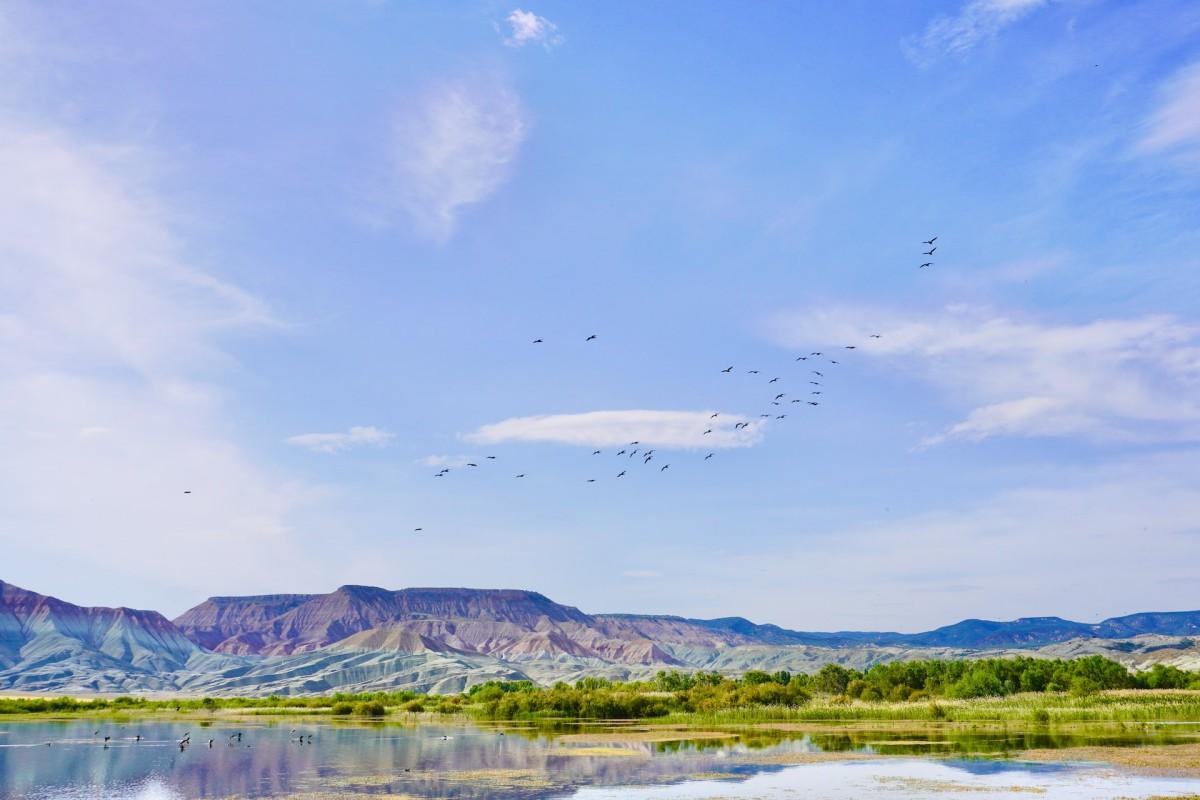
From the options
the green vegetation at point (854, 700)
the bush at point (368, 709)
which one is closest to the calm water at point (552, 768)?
the green vegetation at point (854, 700)

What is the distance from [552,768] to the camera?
61.7m

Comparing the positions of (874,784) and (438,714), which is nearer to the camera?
(874,784)

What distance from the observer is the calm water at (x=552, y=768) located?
49.3m

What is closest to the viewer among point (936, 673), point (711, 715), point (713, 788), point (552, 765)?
point (713, 788)

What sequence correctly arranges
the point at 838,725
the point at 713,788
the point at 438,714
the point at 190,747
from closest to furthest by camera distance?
the point at 713,788, the point at 190,747, the point at 838,725, the point at 438,714

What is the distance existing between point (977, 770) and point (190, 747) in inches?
2686

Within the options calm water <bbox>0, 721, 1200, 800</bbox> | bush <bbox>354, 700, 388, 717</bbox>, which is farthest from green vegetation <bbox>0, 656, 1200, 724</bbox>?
calm water <bbox>0, 721, 1200, 800</bbox>

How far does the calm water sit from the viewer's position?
49.3m

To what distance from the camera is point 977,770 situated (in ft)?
178

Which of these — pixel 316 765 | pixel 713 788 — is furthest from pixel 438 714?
pixel 713 788

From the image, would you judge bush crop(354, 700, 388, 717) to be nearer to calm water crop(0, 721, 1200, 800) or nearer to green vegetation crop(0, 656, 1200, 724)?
green vegetation crop(0, 656, 1200, 724)

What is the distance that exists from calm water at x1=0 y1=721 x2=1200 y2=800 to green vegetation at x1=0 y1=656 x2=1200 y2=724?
22100mm

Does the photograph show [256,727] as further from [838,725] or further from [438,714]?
[838,725]

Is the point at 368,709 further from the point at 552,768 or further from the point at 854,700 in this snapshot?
the point at 552,768
